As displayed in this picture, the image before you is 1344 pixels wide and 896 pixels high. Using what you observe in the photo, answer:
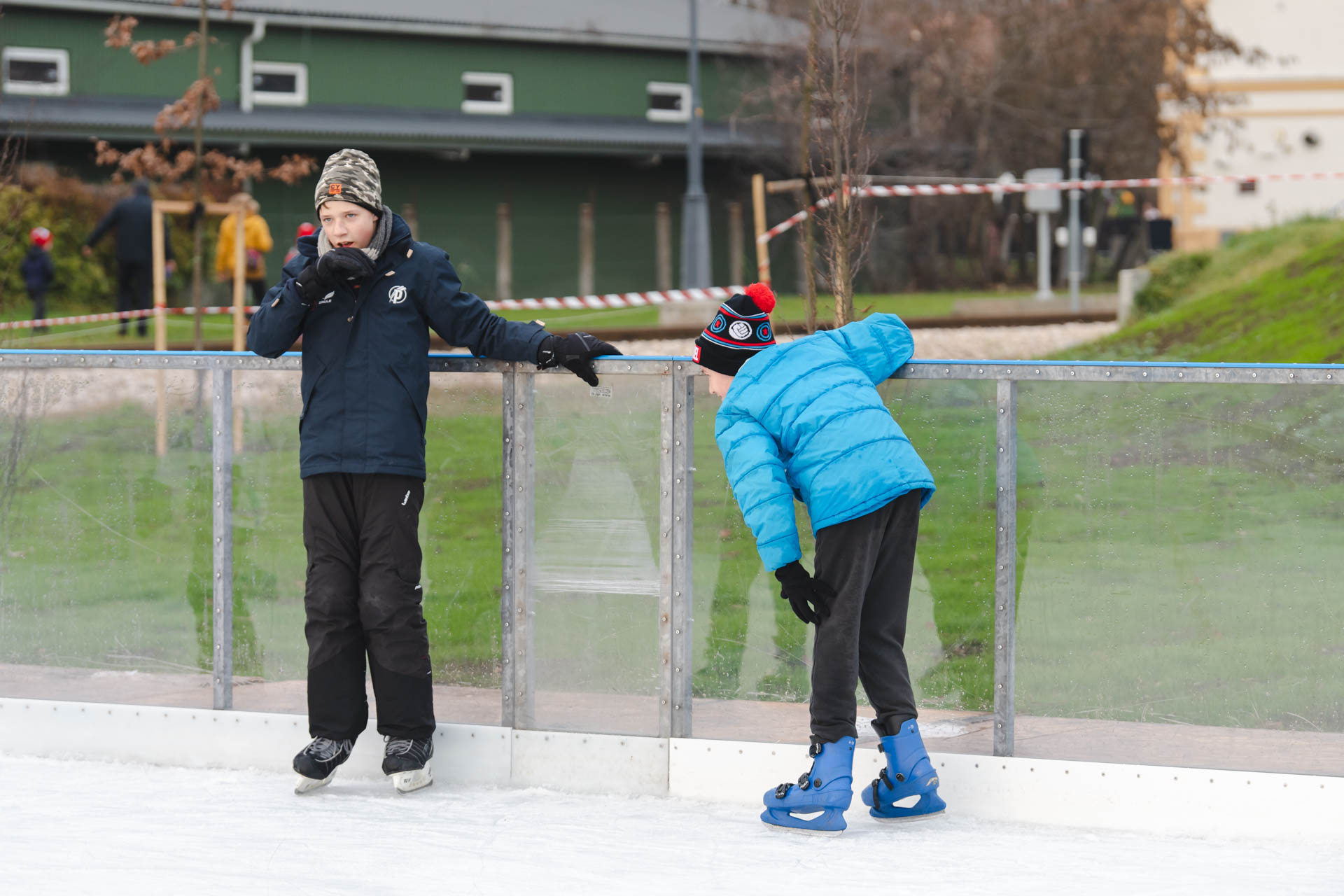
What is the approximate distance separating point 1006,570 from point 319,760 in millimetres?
1966

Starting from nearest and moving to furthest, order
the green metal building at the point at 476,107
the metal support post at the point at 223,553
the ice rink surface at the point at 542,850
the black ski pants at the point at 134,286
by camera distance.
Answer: the ice rink surface at the point at 542,850
the metal support post at the point at 223,553
the black ski pants at the point at 134,286
the green metal building at the point at 476,107

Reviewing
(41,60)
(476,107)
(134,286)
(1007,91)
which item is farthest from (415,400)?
(1007,91)

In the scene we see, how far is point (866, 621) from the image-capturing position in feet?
14.6

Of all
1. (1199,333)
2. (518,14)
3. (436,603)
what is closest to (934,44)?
(518,14)

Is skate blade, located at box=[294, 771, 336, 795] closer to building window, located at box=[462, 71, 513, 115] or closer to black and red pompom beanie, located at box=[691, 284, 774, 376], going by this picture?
black and red pompom beanie, located at box=[691, 284, 774, 376]

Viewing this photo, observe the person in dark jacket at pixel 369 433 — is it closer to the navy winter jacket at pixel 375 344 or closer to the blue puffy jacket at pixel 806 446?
the navy winter jacket at pixel 375 344

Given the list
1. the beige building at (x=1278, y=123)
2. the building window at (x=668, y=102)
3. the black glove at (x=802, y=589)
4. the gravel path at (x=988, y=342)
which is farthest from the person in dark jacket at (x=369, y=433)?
the beige building at (x=1278, y=123)

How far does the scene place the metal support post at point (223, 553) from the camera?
5180mm

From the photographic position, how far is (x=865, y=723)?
15.6 feet

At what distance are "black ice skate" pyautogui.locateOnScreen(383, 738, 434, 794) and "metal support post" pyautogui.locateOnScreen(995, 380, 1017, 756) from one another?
160cm

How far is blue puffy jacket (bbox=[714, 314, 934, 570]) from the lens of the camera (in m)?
4.18

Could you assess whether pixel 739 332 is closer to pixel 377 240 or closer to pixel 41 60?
pixel 377 240

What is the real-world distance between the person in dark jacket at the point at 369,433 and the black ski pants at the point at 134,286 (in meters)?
13.3

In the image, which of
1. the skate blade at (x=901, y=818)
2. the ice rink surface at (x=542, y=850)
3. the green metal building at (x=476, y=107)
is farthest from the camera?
the green metal building at (x=476, y=107)
